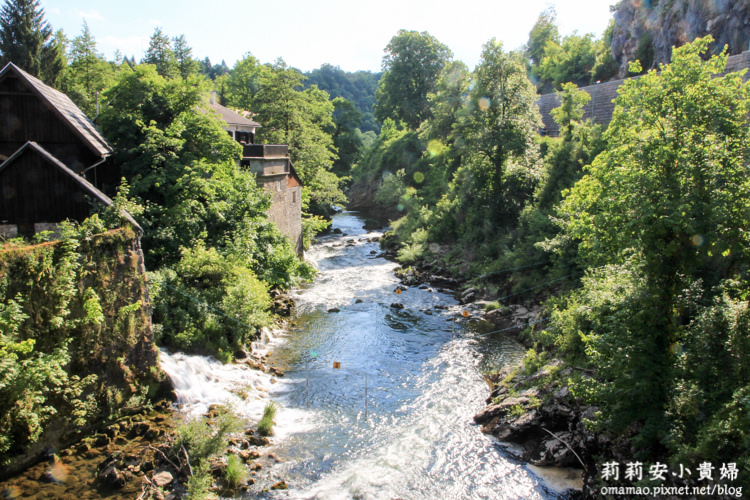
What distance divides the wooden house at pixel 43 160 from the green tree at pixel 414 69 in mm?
44523

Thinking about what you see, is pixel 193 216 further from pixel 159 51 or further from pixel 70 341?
pixel 159 51

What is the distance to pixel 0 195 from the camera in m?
14.1

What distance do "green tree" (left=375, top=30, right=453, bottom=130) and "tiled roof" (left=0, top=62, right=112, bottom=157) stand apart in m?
45.1

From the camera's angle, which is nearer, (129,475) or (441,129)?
(129,475)

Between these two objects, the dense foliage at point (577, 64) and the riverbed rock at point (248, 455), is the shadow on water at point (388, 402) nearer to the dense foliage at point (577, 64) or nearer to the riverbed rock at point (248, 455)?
the riverbed rock at point (248, 455)

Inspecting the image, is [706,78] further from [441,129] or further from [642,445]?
[441,129]

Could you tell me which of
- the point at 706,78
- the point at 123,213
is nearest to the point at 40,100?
the point at 123,213

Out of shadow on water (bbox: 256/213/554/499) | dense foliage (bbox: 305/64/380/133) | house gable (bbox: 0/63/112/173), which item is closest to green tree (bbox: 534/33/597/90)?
shadow on water (bbox: 256/213/554/499)

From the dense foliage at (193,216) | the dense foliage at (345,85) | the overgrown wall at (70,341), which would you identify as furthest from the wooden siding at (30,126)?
the dense foliage at (345,85)

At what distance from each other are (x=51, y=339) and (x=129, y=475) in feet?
11.7

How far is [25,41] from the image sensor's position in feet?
128

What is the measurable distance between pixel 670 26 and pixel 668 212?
119 ft

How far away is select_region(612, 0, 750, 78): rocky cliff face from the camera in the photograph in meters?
32.1

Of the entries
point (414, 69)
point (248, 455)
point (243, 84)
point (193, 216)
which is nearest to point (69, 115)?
point (193, 216)
